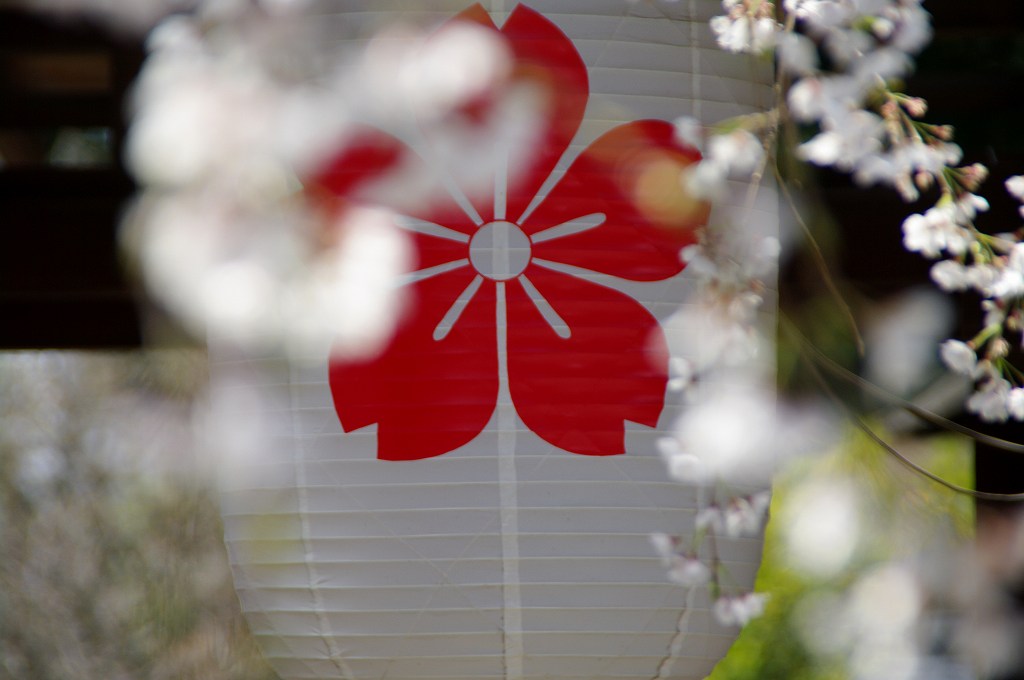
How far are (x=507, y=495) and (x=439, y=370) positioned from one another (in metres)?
0.14

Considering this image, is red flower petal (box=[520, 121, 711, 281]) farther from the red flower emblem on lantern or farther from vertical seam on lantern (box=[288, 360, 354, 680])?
vertical seam on lantern (box=[288, 360, 354, 680])

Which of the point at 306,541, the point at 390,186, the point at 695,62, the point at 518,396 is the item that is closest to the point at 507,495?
the point at 518,396

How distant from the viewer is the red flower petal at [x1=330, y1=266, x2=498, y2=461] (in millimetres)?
1225

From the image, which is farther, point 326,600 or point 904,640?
point 904,640

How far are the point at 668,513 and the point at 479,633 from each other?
0.22 metres

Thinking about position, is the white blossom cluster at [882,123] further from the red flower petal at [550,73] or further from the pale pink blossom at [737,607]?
the pale pink blossom at [737,607]

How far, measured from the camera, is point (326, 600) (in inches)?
51.3

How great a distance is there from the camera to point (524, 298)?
1.23m

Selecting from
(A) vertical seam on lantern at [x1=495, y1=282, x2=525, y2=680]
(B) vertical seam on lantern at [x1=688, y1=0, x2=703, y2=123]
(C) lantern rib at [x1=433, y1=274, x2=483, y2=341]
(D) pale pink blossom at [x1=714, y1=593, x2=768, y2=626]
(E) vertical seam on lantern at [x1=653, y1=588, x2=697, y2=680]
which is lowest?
(E) vertical seam on lantern at [x1=653, y1=588, x2=697, y2=680]

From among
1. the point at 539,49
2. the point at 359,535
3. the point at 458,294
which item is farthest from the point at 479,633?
the point at 539,49

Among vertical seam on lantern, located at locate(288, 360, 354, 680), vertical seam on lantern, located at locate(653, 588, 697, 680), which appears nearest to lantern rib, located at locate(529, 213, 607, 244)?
vertical seam on lantern, located at locate(288, 360, 354, 680)

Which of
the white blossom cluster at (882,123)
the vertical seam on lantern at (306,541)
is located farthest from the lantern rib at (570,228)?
the vertical seam on lantern at (306,541)

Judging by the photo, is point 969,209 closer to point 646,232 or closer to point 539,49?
point 646,232

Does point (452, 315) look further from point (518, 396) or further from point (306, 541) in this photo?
point (306, 541)
